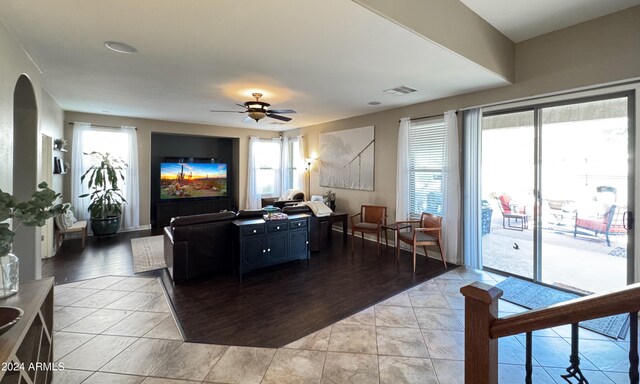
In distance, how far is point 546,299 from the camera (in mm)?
3422

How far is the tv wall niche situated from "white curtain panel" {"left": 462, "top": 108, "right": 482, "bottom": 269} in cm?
646

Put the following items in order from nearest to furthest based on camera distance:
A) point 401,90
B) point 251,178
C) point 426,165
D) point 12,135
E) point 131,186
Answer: point 12,135
point 401,90
point 426,165
point 131,186
point 251,178

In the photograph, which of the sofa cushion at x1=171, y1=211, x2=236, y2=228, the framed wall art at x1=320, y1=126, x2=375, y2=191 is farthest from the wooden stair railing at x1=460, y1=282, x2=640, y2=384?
the framed wall art at x1=320, y1=126, x2=375, y2=191

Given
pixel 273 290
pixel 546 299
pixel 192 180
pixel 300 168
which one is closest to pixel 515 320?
pixel 273 290

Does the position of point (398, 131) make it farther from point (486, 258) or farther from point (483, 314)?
point (483, 314)

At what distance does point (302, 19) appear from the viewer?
240cm

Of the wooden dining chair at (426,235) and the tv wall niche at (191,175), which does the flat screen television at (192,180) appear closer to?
the tv wall niche at (191,175)

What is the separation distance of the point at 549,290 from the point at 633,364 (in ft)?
11.8

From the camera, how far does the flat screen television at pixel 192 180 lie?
302 inches

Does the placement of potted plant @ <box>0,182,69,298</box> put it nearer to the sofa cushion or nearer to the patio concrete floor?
the sofa cushion

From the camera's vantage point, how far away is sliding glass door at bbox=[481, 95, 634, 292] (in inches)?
128

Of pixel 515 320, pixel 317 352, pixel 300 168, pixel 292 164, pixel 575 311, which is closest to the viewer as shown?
pixel 575 311

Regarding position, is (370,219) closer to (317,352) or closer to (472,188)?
(472,188)

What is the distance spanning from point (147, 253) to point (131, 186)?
8.49 ft
